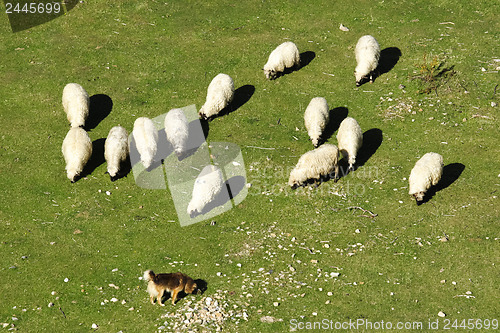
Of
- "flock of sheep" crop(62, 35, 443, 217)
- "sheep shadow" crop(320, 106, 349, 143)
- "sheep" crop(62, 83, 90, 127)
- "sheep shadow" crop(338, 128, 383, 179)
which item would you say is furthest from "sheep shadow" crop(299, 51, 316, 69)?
"sheep" crop(62, 83, 90, 127)

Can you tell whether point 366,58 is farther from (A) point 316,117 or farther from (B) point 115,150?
(B) point 115,150

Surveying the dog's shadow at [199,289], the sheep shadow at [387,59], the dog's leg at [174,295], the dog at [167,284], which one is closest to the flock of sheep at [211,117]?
the sheep shadow at [387,59]

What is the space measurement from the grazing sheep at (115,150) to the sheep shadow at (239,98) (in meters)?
4.94

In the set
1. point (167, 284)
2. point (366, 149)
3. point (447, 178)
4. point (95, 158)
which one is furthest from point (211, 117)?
point (167, 284)

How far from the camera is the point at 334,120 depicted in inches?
1054

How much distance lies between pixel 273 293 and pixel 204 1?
2198cm

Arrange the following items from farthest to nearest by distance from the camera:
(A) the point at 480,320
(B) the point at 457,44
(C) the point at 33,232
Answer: (B) the point at 457,44, (C) the point at 33,232, (A) the point at 480,320

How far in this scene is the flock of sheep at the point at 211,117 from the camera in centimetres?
2222

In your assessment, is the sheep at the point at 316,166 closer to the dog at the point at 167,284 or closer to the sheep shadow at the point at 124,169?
the dog at the point at 167,284

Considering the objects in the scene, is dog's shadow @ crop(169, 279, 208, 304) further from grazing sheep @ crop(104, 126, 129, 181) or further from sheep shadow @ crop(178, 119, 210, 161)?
sheep shadow @ crop(178, 119, 210, 161)

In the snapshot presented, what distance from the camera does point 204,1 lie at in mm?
35219

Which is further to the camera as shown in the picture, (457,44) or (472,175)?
(457,44)

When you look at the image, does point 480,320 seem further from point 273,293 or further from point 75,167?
point 75,167

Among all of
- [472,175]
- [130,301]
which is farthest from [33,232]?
[472,175]
